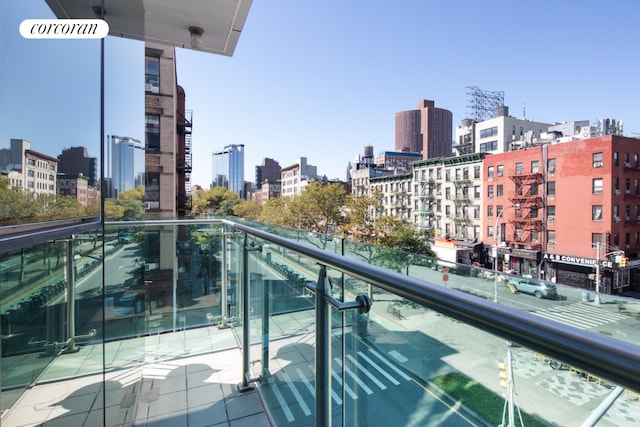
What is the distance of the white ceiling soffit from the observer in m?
2.56

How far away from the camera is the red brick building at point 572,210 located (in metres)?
21.1

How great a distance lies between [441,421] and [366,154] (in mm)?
56007

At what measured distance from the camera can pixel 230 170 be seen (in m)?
95.6

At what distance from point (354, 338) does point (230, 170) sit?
98.8 m

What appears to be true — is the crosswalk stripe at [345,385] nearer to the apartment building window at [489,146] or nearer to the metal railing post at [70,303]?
the metal railing post at [70,303]

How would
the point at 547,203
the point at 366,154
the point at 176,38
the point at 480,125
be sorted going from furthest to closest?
the point at 366,154
the point at 480,125
the point at 547,203
the point at 176,38

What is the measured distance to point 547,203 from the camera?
2377cm

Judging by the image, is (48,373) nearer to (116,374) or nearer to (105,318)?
(105,318)

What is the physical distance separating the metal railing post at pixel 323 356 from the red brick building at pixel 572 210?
26066mm

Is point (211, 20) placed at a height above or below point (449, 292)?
above

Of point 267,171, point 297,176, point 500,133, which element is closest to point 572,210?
point 500,133

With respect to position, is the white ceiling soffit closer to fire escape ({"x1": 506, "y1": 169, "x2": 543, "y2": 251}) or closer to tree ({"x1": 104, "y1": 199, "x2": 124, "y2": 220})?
tree ({"x1": 104, "y1": 199, "x2": 124, "y2": 220})

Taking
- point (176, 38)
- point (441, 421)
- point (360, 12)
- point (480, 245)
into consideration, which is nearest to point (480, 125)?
point (480, 245)

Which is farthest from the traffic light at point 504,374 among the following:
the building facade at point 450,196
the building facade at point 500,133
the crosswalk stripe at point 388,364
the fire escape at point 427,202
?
the building facade at point 500,133
